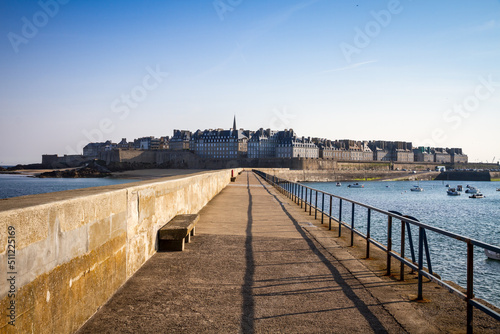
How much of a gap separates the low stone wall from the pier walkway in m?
0.28

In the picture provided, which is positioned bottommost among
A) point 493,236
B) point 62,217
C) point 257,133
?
point 493,236

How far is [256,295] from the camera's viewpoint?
182 inches

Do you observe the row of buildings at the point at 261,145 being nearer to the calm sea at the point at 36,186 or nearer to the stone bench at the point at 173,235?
the calm sea at the point at 36,186

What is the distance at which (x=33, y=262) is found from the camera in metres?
2.73

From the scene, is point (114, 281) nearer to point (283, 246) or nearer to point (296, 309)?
point (296, 309)

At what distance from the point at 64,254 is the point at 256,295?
2.31m

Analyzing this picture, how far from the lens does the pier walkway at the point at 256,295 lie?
3.75m

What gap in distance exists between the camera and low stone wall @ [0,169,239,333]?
2.53m

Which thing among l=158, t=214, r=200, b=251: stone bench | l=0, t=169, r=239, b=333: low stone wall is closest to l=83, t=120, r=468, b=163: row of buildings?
l=158, t=214, r=200, b=251: stone bench

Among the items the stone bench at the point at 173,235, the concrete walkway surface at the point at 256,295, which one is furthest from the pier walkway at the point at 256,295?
the stone bench at the point at 173,235

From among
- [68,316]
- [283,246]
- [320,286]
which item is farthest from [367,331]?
[283,246]

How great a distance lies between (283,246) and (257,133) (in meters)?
133

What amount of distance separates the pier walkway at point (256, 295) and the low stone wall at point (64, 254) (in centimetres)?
28

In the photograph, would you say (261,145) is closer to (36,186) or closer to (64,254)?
(36,186)
